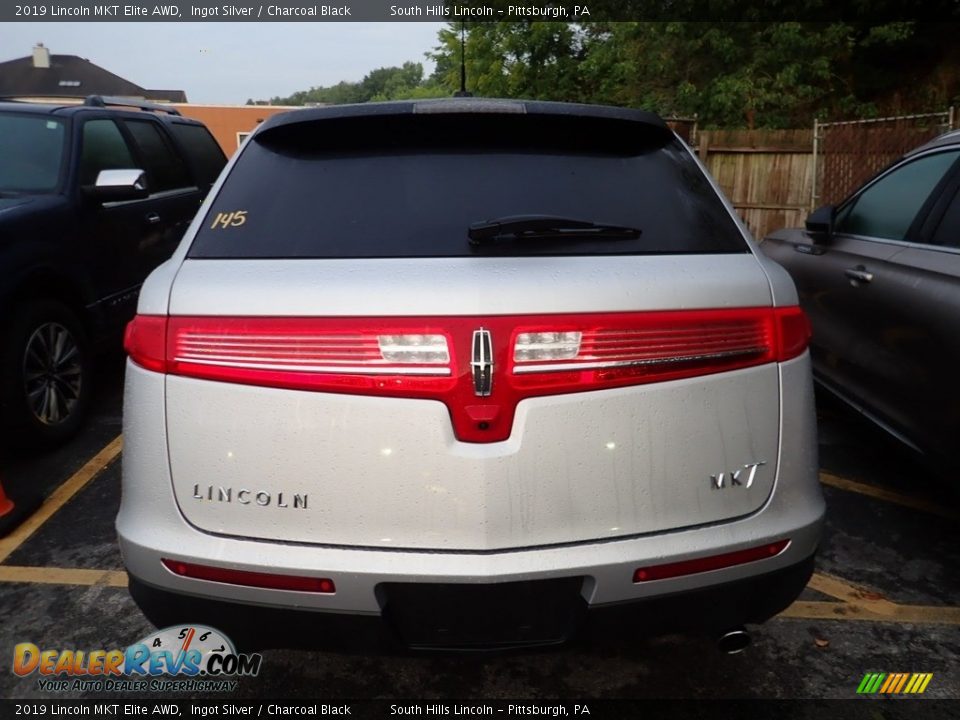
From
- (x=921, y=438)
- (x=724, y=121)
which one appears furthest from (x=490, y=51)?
(x=921, y=438)

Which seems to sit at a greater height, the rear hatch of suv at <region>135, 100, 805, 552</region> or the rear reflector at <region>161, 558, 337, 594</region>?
the rear hatch of suv at <region>135, 100, 805, 552</region>

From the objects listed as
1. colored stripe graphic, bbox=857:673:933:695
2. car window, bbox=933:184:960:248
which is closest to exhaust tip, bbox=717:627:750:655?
colored stripe graphic, bbox=857:673:933:695

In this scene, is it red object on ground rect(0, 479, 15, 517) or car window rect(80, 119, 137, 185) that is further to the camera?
car window rect(80, 119, 137, 185)

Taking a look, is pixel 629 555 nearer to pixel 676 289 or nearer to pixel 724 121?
pixel 676 289

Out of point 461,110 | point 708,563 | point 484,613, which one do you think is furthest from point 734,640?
point 461,110

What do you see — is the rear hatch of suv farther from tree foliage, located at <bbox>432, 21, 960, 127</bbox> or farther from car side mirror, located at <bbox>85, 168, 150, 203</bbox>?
tree foliage, located at <bbox>432, 21, 960, 127</bbox>

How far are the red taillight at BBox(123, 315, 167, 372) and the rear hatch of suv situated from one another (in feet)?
0.05

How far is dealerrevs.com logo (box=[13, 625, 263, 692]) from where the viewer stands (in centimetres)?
200

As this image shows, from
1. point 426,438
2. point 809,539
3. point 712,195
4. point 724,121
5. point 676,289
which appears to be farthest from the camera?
point 724,121

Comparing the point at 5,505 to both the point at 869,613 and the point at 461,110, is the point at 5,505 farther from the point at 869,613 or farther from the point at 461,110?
the point at 869,613

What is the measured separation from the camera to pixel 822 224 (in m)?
4.13

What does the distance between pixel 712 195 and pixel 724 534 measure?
100 cm

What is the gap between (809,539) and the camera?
1.81 metres

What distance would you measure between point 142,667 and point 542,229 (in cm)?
191
